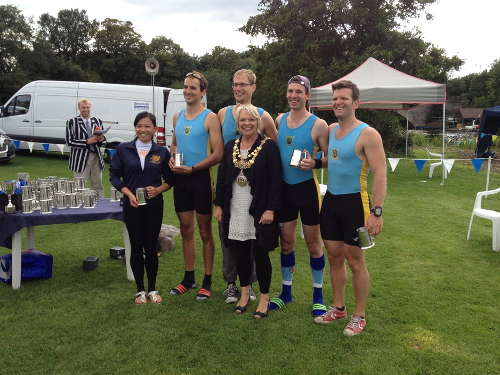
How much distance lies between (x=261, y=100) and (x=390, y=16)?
42.2ft

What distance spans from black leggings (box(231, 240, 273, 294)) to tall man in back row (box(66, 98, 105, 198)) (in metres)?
3.86

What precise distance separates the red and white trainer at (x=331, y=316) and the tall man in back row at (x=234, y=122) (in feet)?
2.24

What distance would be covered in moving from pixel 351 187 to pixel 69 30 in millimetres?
54065

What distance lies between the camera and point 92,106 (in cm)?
1330

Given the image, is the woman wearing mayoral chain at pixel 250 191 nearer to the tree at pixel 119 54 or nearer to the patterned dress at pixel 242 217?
the patterned dress at pixel 242 217

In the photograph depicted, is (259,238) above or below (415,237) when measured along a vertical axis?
above

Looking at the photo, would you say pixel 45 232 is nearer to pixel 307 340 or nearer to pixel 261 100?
pixel 307 340

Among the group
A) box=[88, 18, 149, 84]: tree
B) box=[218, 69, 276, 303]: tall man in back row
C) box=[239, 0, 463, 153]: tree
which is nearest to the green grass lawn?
box=[218, 69, 276, 303]: tall man in back row

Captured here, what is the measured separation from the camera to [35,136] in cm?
1370

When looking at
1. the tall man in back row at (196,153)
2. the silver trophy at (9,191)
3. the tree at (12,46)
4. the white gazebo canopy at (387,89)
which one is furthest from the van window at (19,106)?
the tree at (12,46)

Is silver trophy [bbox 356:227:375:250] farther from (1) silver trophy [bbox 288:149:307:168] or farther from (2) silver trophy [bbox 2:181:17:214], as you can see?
(2) silver trophy [bbox 2:181:17:214]

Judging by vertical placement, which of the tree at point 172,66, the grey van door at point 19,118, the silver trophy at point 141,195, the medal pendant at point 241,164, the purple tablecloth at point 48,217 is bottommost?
the purple tablecloth at point 48,217

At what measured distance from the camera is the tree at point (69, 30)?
1860 inches

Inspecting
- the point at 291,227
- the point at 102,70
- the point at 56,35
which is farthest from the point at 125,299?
the point at 56,35
